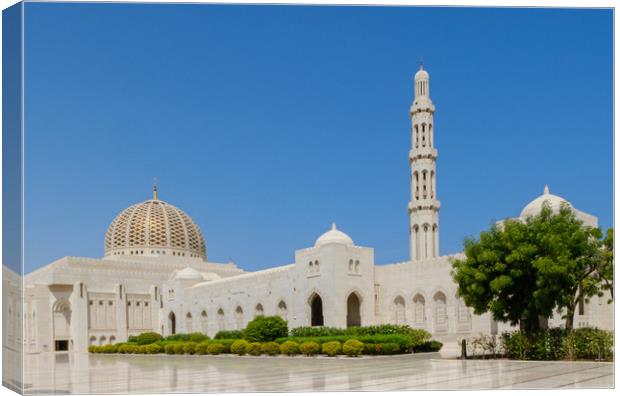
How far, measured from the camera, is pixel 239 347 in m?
26.1

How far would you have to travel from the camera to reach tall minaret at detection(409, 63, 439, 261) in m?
34.7

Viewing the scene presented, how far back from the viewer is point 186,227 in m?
51.8

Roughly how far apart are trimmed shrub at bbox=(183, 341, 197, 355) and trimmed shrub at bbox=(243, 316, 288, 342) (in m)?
2.00

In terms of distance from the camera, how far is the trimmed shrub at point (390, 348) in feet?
75.3

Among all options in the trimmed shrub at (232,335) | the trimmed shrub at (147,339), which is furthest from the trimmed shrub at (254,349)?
the trimmed shrub at (147,339)

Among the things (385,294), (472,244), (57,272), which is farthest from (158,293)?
(472,244)

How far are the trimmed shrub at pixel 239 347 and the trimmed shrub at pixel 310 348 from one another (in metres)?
2.82

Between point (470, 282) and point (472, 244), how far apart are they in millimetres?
976

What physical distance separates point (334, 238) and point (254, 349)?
35.4ft

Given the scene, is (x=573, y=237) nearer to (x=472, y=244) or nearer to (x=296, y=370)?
(x=472, y=244)

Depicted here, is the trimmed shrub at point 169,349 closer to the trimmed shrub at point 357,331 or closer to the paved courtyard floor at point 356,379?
the trimmed shrub at point 357,331

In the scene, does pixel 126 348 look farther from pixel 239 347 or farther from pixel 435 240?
pixel 435 240

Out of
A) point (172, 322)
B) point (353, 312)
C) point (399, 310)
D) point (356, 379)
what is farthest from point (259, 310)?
point (356, 379)

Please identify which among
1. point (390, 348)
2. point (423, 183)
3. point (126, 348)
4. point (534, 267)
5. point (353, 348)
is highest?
point (423, 183)
